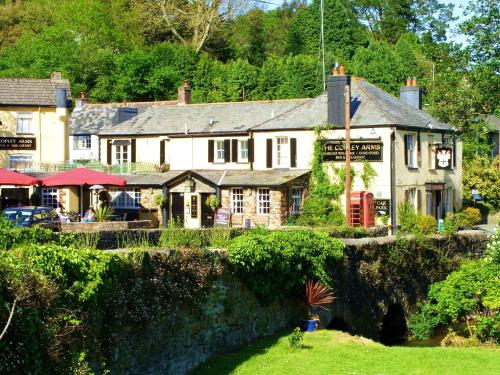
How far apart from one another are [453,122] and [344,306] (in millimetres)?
14558

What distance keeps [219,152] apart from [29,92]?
10.8 m

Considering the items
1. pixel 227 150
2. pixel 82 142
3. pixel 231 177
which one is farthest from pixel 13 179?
pixel 82 142

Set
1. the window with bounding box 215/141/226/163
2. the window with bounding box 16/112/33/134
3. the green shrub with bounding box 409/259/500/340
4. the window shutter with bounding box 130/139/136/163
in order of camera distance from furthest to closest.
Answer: the window shutter with bounding box 130/139/136/163
the window with bounding box 16/112/33/134
the window with bounding box 215/141/226/163
the green shrub with bounding box 409/259/500/340

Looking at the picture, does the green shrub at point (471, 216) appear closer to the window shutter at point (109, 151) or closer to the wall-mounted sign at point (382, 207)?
the wall-mounted sign at point (382, 207)

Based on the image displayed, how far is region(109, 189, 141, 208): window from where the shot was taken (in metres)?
47.5

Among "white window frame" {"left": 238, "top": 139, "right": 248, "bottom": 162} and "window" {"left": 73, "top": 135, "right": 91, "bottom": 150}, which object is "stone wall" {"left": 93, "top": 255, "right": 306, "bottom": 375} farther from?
"window" {"left": 73, "top": 135, "right": 91, "bottom": 150}

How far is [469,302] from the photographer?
26703 mm

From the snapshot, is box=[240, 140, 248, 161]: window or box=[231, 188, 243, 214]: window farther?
box=[240, 140, 248, 161]: window

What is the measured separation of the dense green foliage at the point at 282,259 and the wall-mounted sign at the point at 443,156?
2208 centimetres

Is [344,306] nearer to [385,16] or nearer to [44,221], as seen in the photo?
[44,221]

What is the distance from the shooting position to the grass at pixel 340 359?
18.1 metres

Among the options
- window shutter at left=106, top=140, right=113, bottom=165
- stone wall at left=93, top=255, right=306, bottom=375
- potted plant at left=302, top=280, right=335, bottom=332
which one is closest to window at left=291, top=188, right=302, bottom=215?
window shutter at left=106, top=140, right=113, bottom=165

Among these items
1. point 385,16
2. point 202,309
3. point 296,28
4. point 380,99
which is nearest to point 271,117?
point 380,99

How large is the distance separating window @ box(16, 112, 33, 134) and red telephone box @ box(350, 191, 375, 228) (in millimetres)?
18411
